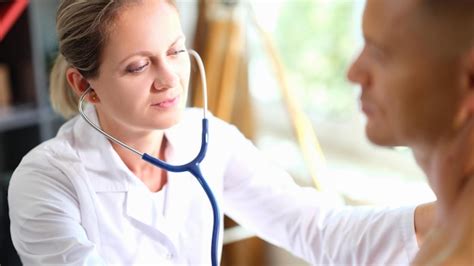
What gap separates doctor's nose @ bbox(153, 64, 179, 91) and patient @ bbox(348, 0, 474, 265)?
0.30 metres

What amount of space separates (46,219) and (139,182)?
6.1 inches

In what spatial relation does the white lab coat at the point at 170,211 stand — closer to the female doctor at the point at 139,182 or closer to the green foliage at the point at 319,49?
the female doctor at the point at 139,182

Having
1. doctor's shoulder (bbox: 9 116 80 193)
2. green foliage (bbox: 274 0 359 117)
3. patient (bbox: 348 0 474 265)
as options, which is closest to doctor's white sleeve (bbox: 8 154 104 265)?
doctor's shoulder (bbox: 9 116 80 193)

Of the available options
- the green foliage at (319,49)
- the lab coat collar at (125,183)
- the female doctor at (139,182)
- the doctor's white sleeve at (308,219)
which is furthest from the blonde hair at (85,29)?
the green foliage at (319,49)

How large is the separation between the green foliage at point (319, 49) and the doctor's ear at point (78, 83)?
1.11 meters

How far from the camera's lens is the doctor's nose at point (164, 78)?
851 mm

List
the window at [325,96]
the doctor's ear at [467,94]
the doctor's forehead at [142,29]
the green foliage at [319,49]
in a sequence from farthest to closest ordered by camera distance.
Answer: the green foliage at [319,49] → the window at [325,96] → the doctor's forehead at [142,29] → the doctor's ear at [467,94]

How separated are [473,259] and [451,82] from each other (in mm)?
180

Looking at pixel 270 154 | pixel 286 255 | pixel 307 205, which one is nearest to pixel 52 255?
pixel 307 205

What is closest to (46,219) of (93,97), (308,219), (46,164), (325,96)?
(46,164)

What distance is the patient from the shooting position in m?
0.57

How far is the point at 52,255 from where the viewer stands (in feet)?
2.72

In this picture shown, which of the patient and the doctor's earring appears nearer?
the patient

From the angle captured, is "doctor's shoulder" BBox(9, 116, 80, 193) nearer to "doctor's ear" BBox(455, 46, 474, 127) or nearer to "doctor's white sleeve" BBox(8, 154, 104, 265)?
"doctor's white sleeve" BBox(8, 154, 104, 265)
